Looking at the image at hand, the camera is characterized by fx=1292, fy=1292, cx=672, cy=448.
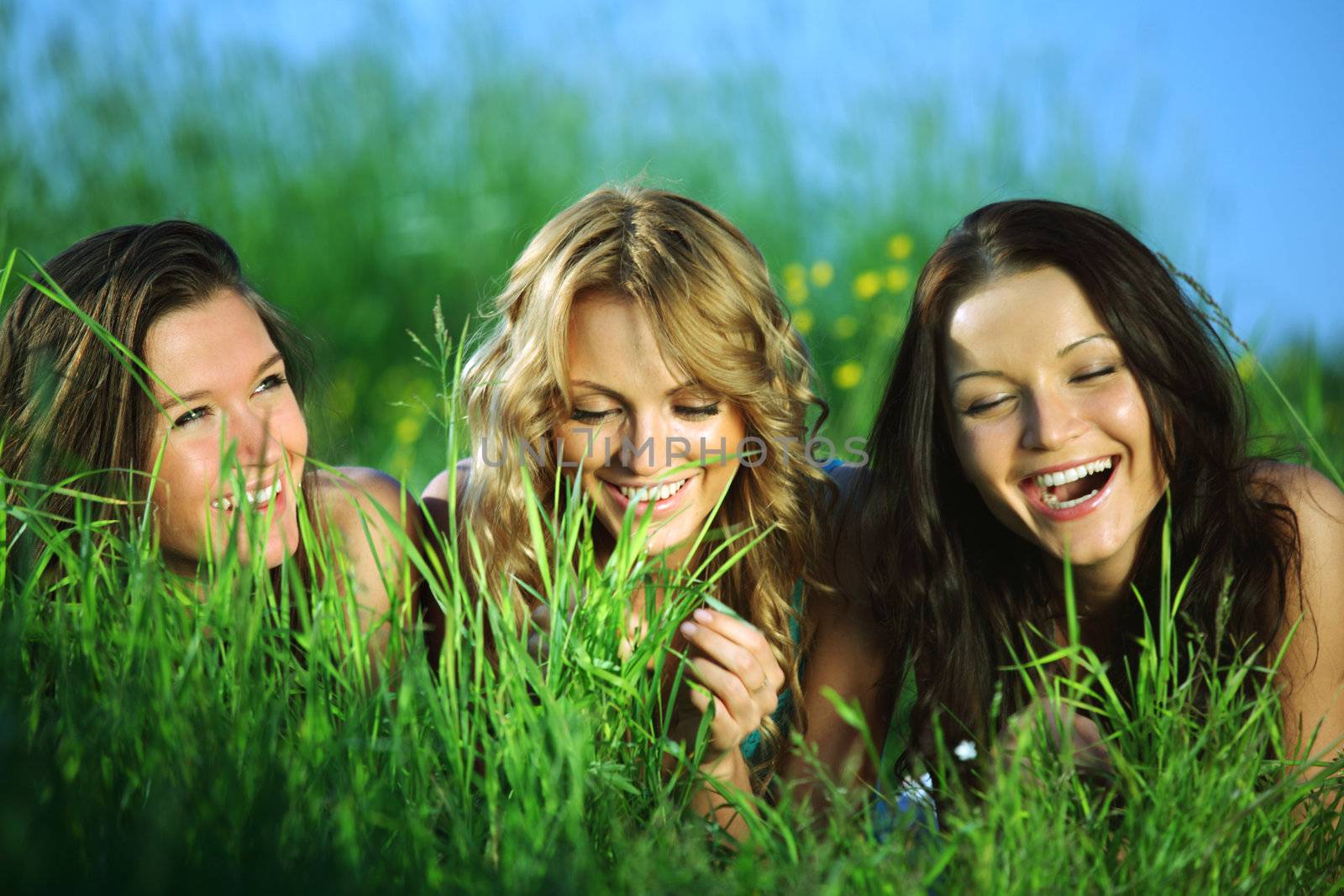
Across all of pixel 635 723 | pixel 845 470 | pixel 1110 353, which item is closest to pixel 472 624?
pixel 635 723

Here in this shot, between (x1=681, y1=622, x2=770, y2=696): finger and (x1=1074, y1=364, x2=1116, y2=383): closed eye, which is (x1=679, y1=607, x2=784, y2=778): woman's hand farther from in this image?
(x1=1074, y1=364, x2=1116, y2=383): closed eye

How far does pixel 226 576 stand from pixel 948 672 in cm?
141

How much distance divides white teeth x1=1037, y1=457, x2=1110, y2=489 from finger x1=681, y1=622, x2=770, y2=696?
25.3 inches

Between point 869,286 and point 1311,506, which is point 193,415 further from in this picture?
point 869,286

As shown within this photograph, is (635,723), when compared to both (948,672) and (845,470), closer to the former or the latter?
(948,672)

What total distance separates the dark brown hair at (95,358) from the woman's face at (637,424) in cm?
77

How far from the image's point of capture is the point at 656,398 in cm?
249

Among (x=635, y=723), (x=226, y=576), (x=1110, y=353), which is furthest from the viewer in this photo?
(x=1110, y=353)

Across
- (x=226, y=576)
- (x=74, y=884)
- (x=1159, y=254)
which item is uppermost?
(x=1159, y=254)

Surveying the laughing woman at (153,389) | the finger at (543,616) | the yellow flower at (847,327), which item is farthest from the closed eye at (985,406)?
the yellow flower at (847,327)

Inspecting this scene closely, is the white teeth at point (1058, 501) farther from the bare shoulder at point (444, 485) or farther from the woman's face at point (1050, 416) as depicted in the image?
the bare shoulder at point (444, 485)

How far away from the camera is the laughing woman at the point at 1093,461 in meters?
2.32

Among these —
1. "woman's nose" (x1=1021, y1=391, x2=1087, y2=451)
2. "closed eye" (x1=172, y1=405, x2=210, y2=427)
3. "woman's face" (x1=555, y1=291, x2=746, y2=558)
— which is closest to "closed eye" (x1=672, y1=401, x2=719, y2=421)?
"woman's face" (x1=555, y1=291, x2=746, y2=558)

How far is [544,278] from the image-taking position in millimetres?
2641
